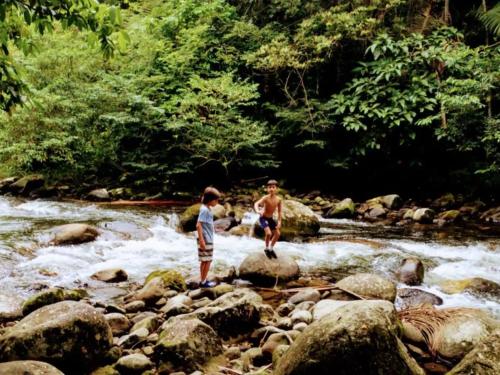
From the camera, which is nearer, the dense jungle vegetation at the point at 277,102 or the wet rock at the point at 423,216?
the wet rock at the point at 423,216

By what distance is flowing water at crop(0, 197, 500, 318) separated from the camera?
635cm

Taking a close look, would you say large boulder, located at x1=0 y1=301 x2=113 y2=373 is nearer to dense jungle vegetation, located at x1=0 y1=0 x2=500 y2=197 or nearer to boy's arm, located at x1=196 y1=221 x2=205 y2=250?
boy's arm, located at x1=196 y1=221 x2=205 y2=250

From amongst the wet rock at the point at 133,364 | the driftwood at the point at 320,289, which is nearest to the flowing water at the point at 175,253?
the driftwood at the point at 320,289

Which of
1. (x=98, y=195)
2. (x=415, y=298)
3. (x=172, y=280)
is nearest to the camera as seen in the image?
(x=415, y=298)

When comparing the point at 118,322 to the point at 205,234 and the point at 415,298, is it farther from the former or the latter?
the point at 415,298

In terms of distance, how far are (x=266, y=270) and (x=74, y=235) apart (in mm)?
4123

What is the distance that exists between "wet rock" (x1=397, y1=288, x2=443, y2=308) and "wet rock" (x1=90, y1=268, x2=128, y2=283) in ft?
13.3

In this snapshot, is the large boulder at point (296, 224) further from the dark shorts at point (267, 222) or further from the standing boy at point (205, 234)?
the standing boy at point (205, 234)

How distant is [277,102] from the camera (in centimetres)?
1691

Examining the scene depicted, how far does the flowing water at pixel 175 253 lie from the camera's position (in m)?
6.35

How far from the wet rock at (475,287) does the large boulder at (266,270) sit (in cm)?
225

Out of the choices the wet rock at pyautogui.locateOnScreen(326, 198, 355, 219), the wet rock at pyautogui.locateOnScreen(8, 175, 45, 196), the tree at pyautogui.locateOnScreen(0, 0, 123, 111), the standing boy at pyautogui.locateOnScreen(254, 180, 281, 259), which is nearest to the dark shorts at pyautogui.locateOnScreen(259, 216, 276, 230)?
the standing boy at pyautogui.locateOnScreen(254, 180, 281, 259)

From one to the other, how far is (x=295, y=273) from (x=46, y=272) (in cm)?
390

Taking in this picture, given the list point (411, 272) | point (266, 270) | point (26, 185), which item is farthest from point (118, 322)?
point (26, 185)
